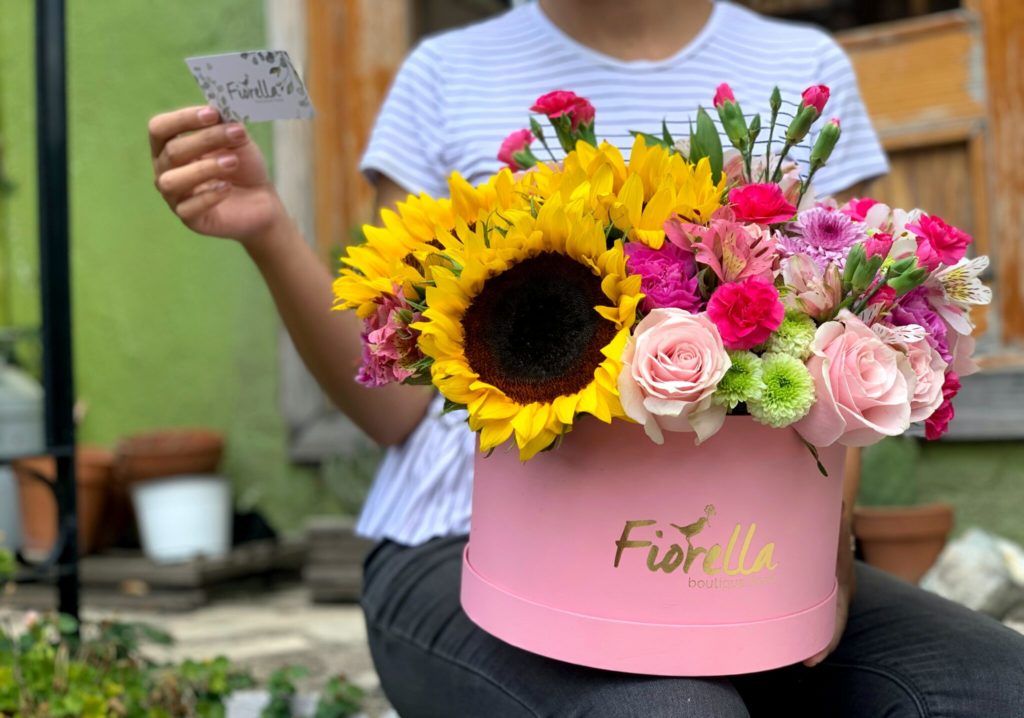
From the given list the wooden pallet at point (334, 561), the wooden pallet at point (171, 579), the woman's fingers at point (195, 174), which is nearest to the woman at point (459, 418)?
the woman's fingers at point (195, 174)

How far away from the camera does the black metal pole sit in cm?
203

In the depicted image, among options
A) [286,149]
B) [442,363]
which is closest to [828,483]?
[442,363]

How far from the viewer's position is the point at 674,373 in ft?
2.65

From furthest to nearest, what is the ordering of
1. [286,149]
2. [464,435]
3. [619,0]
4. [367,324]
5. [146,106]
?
[146,106], [286,149], [619,0], [464,435], [367,324]

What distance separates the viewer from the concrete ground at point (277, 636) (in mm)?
2371

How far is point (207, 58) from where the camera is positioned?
3.67ft

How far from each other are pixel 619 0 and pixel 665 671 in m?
0.93

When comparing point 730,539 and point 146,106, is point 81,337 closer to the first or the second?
point 146,106

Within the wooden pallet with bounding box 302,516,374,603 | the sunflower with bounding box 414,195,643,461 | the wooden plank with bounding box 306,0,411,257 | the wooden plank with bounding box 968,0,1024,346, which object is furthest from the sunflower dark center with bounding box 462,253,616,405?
the wooden plank with bounding box 306,0,411,257

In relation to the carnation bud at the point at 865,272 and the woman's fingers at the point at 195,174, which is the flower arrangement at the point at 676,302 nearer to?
the carnation bud at the point at 865,272

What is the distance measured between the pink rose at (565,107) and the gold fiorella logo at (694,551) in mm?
375

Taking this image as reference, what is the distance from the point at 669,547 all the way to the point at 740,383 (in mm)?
154

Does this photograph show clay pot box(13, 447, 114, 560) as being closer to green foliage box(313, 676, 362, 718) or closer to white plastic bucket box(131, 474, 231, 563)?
white plastic bucket box(131, 474, 231, 563)

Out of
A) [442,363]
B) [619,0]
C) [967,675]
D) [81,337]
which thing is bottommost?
[81,337]
